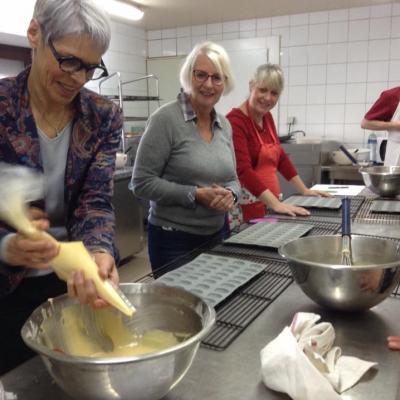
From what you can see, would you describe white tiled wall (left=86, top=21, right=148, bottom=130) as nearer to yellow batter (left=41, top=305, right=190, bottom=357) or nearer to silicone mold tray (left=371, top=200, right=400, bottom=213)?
silicone mold tray (left=371, top=200, right=400, bottom=213)

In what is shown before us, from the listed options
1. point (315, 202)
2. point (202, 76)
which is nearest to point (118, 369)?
point (202, 76)

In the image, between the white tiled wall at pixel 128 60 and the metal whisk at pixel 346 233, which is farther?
the white tiled wall at pixel 128 60

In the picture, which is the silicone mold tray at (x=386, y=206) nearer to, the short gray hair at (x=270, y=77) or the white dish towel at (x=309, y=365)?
the short gray hair at (x=270, y=77)

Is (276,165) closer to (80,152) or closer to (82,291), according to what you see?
(80,152)

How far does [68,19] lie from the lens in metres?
0.85

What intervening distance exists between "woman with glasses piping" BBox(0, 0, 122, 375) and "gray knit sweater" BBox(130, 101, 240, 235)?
41cm

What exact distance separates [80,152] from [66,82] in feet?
0.59

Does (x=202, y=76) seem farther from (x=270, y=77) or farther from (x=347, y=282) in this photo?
(x=347, y=282)

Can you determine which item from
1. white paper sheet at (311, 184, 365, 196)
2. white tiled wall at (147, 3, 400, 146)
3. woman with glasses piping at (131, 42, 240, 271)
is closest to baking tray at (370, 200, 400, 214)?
white paper sheet at (311, 184, 365, 196)

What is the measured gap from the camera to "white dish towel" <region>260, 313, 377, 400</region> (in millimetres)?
610

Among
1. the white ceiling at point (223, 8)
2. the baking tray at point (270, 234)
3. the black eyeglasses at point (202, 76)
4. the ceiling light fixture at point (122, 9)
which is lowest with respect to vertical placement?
the baking tray at point (270, 234)

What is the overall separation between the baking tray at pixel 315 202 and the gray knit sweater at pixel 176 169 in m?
0.47

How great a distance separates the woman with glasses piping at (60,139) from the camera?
872 millimetres

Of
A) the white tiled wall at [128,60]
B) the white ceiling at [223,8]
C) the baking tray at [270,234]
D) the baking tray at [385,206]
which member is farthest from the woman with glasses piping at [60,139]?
the white tiled wall at [128,60]
